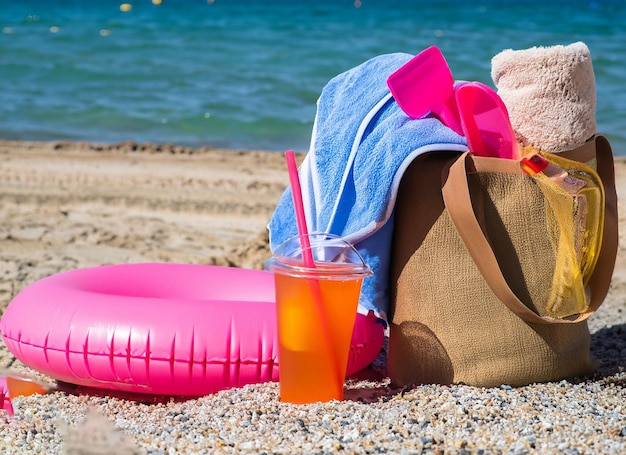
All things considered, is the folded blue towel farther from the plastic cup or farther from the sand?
the sand

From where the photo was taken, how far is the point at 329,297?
197 centimetres

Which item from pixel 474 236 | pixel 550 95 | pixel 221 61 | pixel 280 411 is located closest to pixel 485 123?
pixel 550 95

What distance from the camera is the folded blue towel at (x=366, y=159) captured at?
207cm

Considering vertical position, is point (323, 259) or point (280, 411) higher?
point (323, 259)

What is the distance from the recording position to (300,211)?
6.73 ft

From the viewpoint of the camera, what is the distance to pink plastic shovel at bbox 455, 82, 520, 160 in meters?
2.06

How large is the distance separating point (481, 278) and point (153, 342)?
0.87 m

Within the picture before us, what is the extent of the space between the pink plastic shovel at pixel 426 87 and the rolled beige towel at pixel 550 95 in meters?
0.14

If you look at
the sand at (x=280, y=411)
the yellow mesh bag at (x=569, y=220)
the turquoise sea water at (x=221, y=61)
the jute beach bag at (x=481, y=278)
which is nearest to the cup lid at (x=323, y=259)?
the jute beach bag at (x=481, y=278)

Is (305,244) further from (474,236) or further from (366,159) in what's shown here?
(474,236)

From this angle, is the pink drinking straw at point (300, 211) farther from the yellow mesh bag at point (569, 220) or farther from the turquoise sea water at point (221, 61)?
the turquoise sea water at point (221, 61)

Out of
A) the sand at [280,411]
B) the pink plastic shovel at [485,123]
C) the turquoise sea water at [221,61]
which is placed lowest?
the turquoise sea water at [221,61]

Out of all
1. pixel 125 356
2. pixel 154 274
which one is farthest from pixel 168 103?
pixel 125 356

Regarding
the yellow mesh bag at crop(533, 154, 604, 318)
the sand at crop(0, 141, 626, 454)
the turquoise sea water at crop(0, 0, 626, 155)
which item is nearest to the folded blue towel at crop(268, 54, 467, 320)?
the yellow mesh bag at crop(533, 154, 604, 318)
